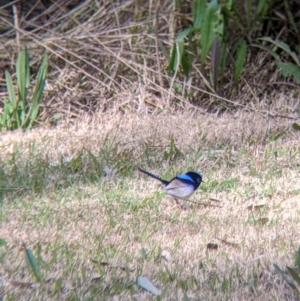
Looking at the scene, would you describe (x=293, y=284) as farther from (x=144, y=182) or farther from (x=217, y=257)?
(x=144, y=182)

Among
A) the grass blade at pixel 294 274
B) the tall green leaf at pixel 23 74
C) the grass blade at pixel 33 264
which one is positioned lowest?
the tall green leaf at pixel 23 74

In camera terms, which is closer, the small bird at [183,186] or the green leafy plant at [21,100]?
the small bird at [183,186]

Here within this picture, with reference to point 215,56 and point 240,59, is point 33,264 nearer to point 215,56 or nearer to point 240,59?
point 215,56

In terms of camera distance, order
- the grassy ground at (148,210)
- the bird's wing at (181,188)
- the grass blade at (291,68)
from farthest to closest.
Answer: the grass blade at (291,68) < the bird's wing at (181,188) < the grassy ground at (148,210)

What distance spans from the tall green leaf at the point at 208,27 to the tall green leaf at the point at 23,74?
136 cm

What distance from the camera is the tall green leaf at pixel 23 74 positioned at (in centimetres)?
586

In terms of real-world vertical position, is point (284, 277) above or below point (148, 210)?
above

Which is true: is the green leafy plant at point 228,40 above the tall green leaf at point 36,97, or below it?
above

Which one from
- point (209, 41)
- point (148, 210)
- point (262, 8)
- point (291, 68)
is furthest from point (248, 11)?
point (148, 210)

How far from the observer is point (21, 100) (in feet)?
19.3

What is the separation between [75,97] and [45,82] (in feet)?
0.89

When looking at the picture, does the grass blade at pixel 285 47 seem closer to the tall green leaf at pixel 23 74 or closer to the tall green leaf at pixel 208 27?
the tall green leaf at pixel 208 27

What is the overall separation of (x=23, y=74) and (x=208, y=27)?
1462 millimetres

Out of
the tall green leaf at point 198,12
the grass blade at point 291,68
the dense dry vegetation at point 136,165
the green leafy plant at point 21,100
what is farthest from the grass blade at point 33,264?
the grass blade at point 291,68
